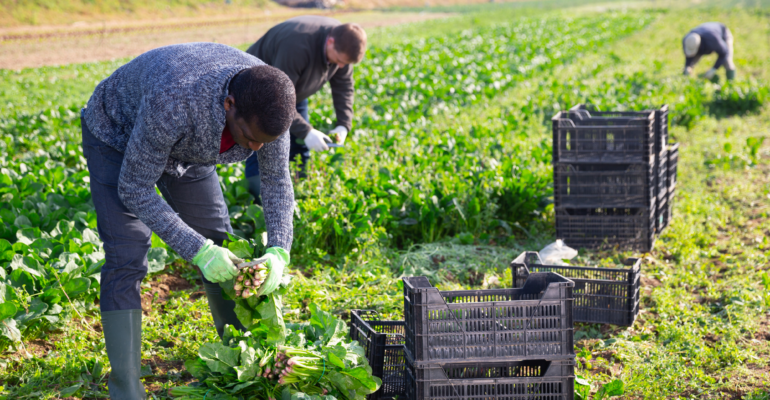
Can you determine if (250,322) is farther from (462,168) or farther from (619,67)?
(619,67)

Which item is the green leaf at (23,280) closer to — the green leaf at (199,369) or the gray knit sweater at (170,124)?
the gray knit sweater at (170,124)

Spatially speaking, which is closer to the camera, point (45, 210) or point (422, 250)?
point (45, 210)

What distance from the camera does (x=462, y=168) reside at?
215 inches

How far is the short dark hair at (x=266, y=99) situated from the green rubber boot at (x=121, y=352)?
1078mm

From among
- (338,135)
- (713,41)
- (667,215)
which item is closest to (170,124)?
(338,135)

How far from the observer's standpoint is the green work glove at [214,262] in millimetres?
2426

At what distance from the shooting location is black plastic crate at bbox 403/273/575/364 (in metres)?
2.44

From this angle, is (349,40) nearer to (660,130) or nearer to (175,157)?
(175,157)

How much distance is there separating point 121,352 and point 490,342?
1513mm

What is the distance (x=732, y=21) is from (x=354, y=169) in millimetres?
26648

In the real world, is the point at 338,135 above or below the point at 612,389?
above

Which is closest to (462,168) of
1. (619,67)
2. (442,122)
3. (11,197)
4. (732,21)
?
(442,122)

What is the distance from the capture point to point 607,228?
4742 mm

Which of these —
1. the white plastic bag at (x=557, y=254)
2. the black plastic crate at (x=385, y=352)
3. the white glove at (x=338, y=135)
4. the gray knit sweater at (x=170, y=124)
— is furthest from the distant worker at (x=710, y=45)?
the gray knit sweater at (x=170, y=124)
